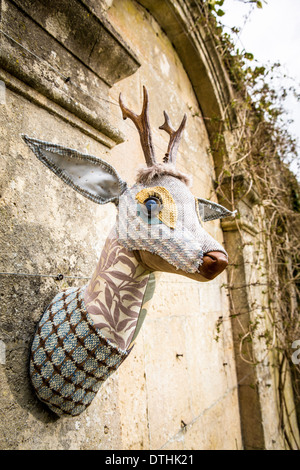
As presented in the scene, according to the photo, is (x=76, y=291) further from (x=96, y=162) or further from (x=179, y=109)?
(x=179, y=109)

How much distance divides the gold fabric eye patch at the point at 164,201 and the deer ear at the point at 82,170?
0.36 ft

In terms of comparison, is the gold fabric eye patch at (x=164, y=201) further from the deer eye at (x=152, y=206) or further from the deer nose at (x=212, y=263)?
the deer nose at (x=212, y=263)

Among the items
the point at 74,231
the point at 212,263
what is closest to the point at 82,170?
the point at 74,231

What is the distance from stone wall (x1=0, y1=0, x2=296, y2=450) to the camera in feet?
2.83

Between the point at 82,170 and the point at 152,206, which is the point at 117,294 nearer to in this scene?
the point at 152,206

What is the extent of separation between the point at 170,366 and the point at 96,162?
1.47m

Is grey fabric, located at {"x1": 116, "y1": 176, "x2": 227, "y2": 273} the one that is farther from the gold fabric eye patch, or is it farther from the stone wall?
the stone wall

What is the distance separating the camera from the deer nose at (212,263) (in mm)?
733

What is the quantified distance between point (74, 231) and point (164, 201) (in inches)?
17.5

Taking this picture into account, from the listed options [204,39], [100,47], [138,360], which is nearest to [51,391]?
[138,360]

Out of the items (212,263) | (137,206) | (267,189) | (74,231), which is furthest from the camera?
(267,189)

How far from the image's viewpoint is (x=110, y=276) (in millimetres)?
841

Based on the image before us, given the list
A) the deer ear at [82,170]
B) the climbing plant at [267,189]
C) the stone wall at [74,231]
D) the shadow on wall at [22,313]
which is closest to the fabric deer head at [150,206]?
the deer ear at [82,170]

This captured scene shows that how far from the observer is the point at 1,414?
30.6 inches
